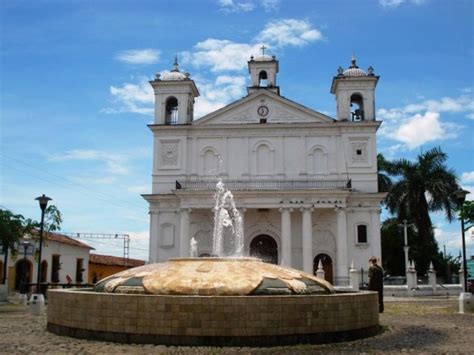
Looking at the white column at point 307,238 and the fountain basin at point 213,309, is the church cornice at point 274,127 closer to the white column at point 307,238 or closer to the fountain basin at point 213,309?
the white column at point 307,238

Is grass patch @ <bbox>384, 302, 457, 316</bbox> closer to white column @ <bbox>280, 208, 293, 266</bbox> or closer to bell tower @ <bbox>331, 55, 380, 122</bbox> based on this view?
white column @ <bbox>280, 208, 293, 266</bbox>

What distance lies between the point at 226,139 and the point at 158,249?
8.31m

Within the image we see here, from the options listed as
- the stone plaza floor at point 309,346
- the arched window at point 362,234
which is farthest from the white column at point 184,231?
the stone plaza floor at point 309,346

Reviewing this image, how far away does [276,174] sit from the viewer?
112ft

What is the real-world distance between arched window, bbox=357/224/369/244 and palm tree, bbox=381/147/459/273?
6970mm

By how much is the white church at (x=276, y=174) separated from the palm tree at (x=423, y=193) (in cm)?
614

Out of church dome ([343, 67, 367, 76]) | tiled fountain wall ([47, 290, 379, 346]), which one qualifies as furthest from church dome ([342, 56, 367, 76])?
tiled fountain wall ([47, 290, 379, 346])

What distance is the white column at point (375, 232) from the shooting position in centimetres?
3234

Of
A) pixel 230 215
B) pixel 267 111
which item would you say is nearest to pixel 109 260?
pixel 230 215

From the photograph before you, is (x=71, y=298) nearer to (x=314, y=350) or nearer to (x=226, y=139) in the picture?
(x=314, y=350)

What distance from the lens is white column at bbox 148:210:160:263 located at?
33500mm

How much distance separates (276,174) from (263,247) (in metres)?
4.73

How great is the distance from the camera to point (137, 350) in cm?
777

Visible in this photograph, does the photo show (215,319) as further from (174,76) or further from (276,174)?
(174,76)
